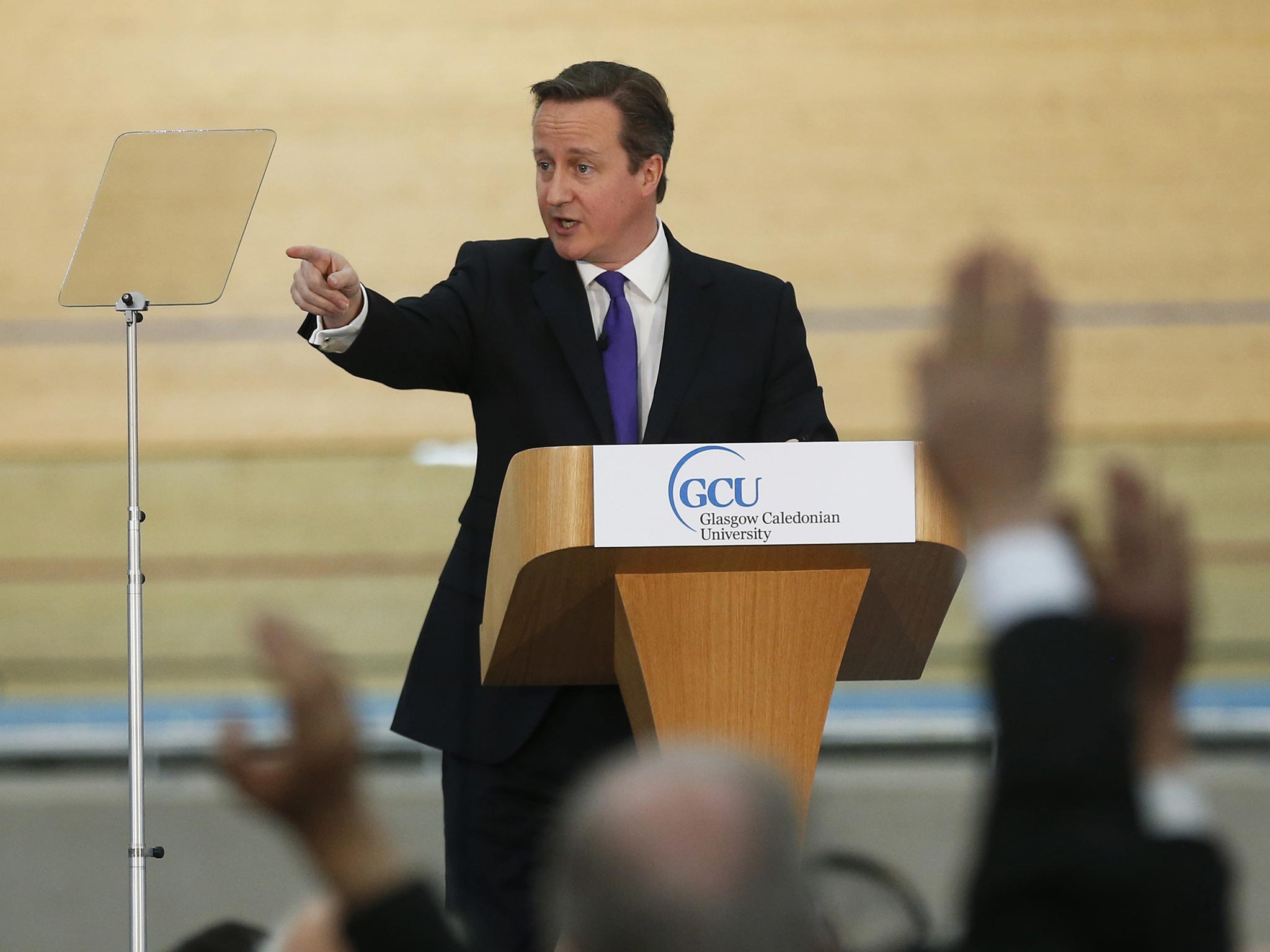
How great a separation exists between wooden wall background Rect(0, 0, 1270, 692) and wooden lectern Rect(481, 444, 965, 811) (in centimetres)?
422

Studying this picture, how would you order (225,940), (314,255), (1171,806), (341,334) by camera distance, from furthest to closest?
1. (341,334)
2. (314,255)
3. (225,940)
4. (1171,806)

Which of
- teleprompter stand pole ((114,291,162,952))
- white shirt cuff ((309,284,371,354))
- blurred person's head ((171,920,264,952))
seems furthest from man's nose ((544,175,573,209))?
blurred person's head ((171,920,264,952))

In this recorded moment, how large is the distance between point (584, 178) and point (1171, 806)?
152 cm

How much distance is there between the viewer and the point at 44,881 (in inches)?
153

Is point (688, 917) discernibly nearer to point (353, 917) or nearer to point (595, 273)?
point (353, 917)

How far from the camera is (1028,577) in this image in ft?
2.16

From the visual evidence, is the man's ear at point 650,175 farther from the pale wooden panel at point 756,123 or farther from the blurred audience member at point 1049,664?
the pale wooden panel at point 756,123

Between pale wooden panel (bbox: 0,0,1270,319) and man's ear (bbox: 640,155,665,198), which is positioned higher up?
pale wooden panel (bbox: 0,0,1270,319)

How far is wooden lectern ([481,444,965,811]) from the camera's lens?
1.52 meters

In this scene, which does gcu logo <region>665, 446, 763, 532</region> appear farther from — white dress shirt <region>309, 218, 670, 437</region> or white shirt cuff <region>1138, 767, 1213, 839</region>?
white shirt cuff <region>1138, 767, 1213, 839</region>

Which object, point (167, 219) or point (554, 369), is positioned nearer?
point (554, 369)

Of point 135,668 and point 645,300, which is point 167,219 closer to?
point 135,668

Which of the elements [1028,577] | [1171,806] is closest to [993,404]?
[1028,577]

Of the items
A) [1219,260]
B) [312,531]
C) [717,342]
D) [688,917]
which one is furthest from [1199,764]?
[688,917]
